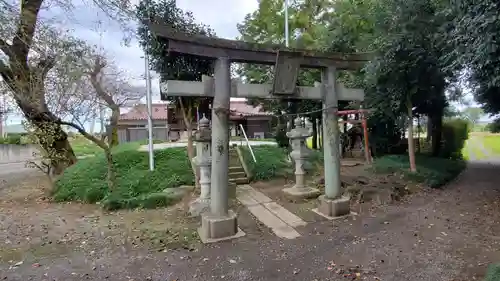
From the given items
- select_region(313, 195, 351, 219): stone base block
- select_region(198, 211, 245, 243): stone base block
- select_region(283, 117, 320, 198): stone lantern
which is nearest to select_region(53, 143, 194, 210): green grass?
select_region(198, 211, 245, 243): stone base block

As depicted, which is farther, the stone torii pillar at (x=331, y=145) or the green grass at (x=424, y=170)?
the green grass at (x=424, y=170)

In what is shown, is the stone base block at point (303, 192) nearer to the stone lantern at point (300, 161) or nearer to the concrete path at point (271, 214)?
the stone lantern at point (300, 161)

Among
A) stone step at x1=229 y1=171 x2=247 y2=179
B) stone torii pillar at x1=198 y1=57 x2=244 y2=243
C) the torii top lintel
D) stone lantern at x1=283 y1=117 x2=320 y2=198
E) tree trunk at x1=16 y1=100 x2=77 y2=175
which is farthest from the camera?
stone step at x1=229 y1=171 x2=247 y2=179

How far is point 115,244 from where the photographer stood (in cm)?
449

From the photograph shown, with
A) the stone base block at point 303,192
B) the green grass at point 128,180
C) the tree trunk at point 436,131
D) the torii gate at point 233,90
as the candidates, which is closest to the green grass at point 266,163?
the stone base block at point 303,192

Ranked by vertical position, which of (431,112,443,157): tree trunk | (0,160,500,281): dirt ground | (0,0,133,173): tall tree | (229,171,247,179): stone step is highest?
(0,0,133,173): tall tree

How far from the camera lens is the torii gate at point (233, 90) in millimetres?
4184

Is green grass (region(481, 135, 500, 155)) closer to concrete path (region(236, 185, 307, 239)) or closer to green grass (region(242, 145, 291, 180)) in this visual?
green grass (region(242, 145, 291, 180))

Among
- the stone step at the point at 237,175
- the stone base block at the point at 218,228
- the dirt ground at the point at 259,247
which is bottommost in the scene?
the dirt ground at the point at 259,247

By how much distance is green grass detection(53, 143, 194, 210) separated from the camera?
21.9 feet

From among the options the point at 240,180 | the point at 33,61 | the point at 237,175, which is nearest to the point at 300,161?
the point at 240,180

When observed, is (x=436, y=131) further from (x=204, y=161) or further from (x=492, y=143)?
(x=492, y=143)

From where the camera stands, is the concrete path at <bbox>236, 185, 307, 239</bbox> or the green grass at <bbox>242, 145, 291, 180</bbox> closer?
the concrete path at <bbox>236, 185, 307, 239</bbox>

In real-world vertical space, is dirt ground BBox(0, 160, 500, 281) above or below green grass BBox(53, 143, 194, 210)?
below
